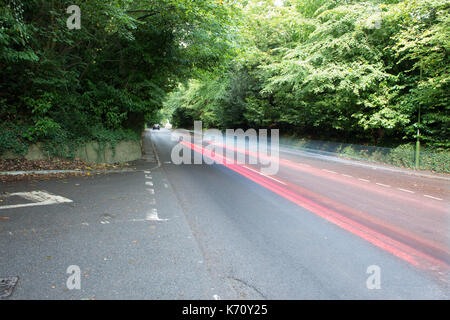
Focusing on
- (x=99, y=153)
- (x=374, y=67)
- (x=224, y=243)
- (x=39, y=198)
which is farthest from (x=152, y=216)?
(x=374, y=67)

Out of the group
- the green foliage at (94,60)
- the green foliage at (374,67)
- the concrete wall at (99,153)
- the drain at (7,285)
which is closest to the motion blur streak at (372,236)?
the drain at (7,285)

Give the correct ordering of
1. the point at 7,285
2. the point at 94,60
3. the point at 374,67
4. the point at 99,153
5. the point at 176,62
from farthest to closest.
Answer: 1. the point at 374,67
2. the point at 176,62
3. the point at 94,60
4. the point at 99,153
5. the point at 7,285

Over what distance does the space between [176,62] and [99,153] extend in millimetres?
6269

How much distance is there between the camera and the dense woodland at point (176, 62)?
9742 millimetres

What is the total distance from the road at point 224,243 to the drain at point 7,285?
0.07 metres

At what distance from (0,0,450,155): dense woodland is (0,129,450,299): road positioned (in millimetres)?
4524

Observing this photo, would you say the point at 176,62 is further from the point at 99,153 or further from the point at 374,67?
the point at 374,67

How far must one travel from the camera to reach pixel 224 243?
457 centimetres

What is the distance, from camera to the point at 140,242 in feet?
14.8

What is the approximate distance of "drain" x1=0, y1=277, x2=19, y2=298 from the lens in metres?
3.01

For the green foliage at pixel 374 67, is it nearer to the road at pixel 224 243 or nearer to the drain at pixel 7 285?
the road at pixel 224 243

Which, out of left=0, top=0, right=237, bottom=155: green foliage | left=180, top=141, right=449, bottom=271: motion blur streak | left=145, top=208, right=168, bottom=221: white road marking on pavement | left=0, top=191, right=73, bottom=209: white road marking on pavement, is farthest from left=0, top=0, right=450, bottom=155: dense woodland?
left=180, top=141, right=449, bottom=271: motion blur streak

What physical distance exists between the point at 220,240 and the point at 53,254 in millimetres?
2503

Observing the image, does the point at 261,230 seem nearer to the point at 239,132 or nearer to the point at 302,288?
the point at 302,288
